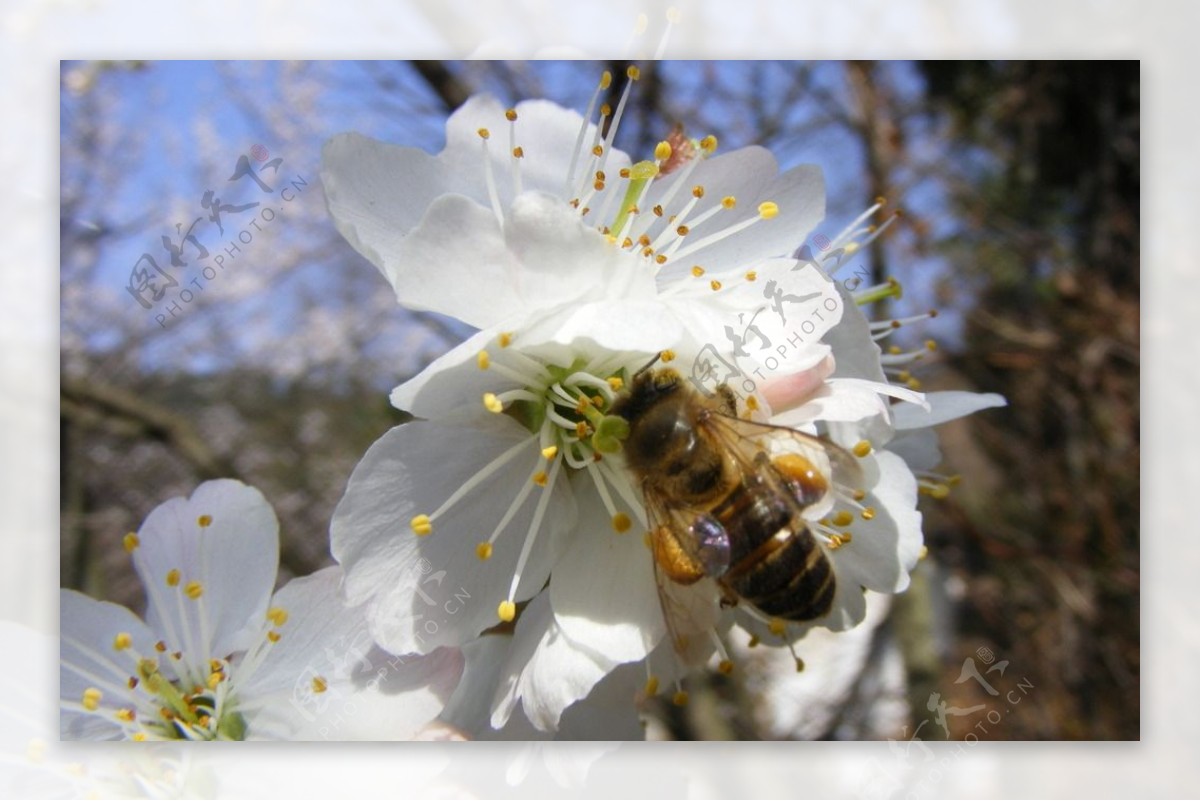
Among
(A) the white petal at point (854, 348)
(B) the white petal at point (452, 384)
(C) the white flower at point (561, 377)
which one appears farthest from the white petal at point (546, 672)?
(A) the white petal at point (854, 348)

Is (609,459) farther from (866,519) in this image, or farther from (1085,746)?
(1085,746)

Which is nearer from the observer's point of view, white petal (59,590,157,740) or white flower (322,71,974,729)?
white flower (322,71,974,729)

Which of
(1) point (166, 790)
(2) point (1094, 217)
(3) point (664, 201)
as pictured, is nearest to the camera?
(3) point (664, 201)

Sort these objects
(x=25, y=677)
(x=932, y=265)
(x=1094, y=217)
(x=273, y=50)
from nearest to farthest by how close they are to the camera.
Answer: (x=25, y=677), (x=273, y=50), (x=1094, y=217), (x=932, y=265)

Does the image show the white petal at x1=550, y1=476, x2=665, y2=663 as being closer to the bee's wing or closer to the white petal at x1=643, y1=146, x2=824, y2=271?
the bee's wing

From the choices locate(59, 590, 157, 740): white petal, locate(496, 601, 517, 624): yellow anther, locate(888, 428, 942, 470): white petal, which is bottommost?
locate(59, 590, 157, 740): white petal

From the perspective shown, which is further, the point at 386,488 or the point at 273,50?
the point at 273,50

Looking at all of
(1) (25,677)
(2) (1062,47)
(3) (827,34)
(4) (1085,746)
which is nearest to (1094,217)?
(2) (1062,47)

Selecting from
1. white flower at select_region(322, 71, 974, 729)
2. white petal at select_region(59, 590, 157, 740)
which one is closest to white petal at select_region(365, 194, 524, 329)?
white flower at select_region(322, 71, 974, 729)
